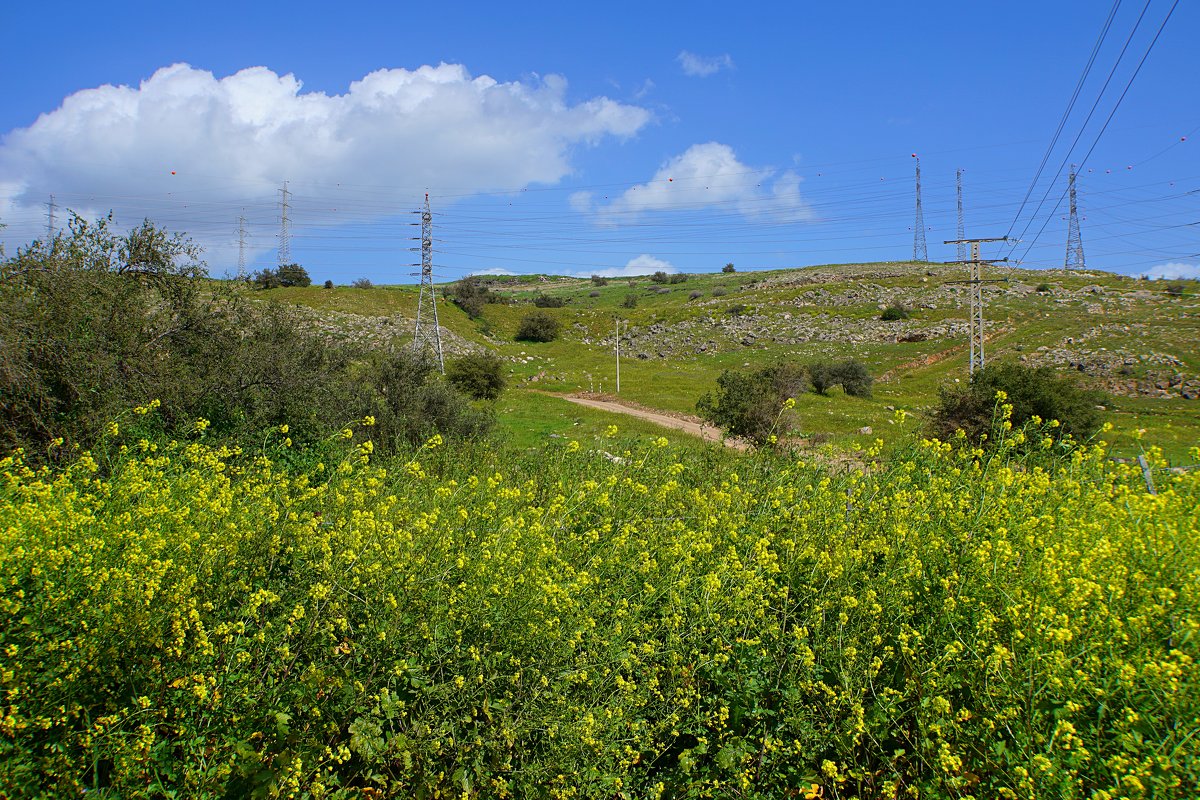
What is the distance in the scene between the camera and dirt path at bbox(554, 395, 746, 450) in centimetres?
2442

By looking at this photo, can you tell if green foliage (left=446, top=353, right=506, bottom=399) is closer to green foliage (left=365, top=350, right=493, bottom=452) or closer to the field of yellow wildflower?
green foliage (left=365, top=350, right=493, bottom=452)

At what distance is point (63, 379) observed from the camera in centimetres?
965

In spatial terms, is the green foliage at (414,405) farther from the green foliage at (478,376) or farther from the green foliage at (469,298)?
the green foliage at (469,298)

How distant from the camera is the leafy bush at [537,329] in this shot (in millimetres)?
61719

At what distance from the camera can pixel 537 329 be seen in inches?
2434

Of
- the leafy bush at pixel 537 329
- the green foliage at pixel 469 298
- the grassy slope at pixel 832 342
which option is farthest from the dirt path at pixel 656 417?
the green foliage at pixel 469 298

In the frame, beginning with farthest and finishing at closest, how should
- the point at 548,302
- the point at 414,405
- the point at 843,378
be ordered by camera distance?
the point at 548,302, the point at 843,378, the point at 414,405

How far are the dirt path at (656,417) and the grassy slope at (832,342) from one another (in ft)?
4.43

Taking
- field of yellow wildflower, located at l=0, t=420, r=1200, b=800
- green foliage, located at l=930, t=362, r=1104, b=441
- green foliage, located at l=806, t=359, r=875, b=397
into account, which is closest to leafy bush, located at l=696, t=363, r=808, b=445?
green foliage, located at l=930, t=362, r=1104, b=441

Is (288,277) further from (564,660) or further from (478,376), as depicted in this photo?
(564,660)

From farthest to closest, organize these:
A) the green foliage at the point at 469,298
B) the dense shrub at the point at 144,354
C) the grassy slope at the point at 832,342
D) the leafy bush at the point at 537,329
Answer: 1. the green foliage at the point at 469,298
2. the leafy bush at the point at 537,329
3. the grassy slope at the point at 832,342
4. the dense shrub at the point at 144,354

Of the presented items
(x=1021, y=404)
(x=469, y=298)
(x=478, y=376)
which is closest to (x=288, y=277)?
(x=469, y=298)

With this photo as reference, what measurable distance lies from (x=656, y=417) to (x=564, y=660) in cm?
2488

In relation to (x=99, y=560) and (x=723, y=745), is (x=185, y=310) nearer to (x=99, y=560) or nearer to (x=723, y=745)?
(x=99, y=560)
